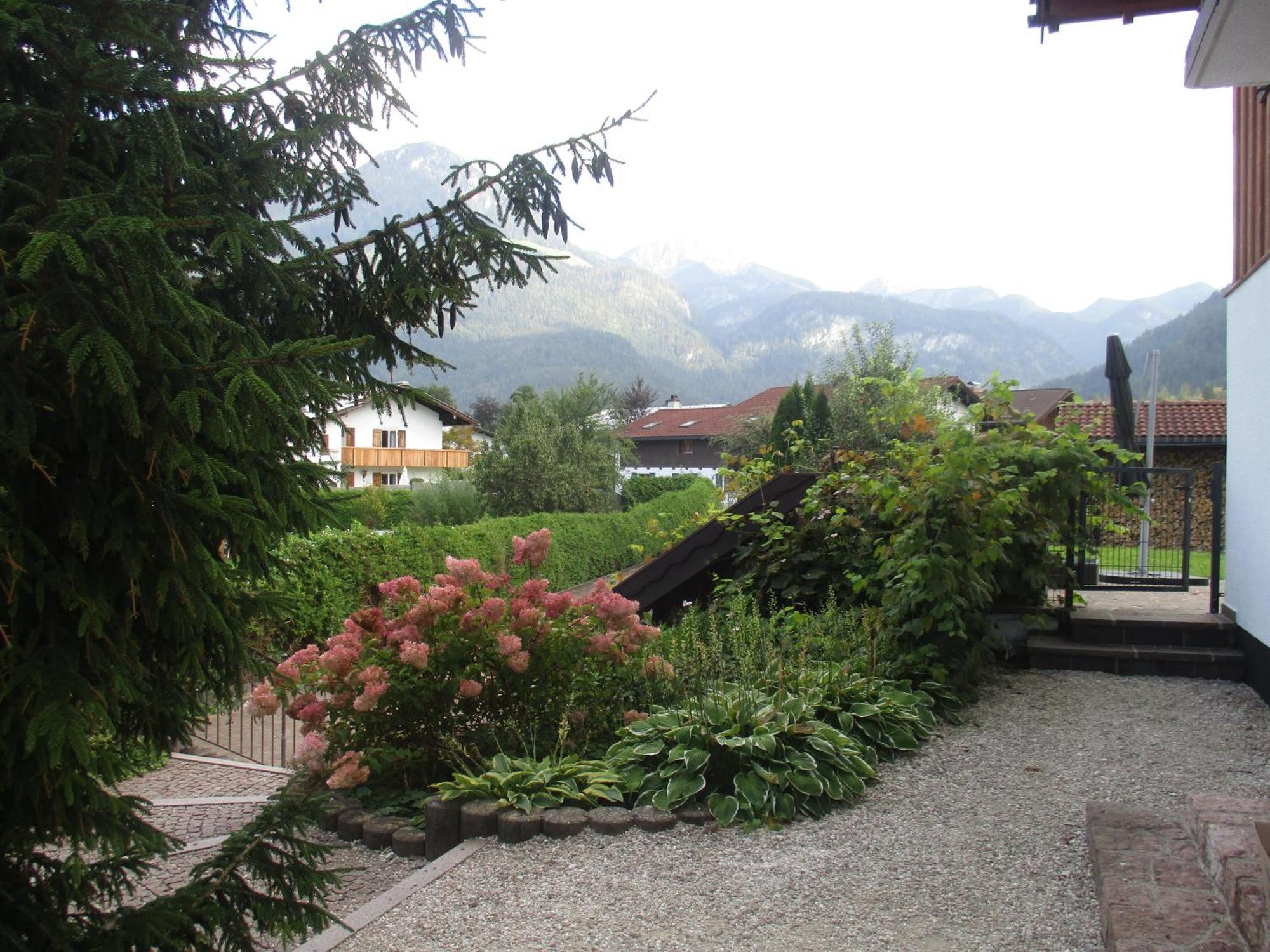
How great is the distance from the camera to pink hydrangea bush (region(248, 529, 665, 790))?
14.2 feet

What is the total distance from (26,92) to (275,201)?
952mm

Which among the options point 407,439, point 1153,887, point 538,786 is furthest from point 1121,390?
point 407,439

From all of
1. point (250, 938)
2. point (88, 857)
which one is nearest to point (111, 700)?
→ point (250, 938)

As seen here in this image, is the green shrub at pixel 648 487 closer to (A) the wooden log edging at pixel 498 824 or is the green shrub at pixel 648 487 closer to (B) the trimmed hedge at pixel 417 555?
(B) the trimmed hedge at pixel 417 555

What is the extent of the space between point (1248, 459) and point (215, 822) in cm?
683

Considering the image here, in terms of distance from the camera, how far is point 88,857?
138 inches

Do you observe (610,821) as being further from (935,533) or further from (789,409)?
(789,409)

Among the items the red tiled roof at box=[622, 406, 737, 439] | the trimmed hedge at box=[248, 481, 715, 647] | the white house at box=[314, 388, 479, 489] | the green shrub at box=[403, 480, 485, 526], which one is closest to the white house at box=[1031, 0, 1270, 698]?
the trimmed hedge at box=[248, 481, 715, 647]

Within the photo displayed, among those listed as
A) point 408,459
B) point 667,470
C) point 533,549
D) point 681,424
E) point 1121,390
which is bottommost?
point 667,470

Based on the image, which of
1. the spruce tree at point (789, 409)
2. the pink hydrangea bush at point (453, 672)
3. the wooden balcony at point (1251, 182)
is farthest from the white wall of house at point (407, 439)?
the pink hydrangea bush at point (453, 672)

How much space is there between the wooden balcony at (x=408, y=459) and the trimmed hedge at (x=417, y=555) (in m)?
30.6

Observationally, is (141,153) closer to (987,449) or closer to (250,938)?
(250,938)

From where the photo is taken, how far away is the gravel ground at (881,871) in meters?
2.83

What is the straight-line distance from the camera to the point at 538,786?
400cm
